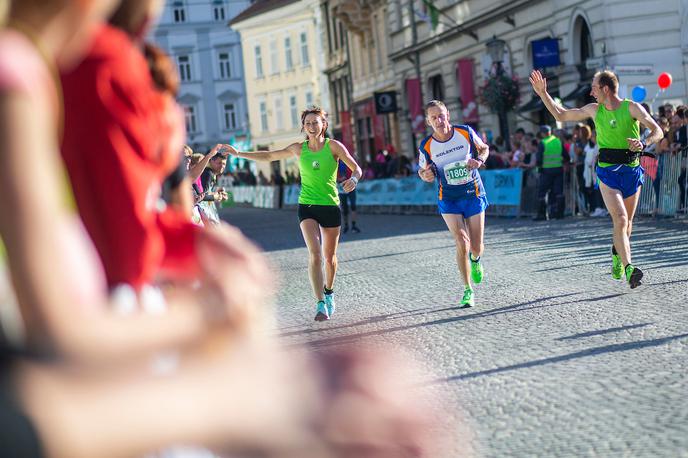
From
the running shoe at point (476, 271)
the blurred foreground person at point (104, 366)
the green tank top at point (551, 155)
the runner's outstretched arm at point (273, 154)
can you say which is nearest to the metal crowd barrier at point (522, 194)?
the green tank top at point (551, 155)

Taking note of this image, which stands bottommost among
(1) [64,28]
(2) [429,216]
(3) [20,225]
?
(2) [429,216]

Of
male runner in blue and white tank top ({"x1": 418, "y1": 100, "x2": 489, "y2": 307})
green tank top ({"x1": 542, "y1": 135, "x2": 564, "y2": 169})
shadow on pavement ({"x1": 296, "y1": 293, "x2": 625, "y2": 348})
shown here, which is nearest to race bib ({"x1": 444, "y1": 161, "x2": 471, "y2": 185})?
male runner in blue and white tank top ({"x1": 418, "y1": 100, "x2": 489, "y2": 307})

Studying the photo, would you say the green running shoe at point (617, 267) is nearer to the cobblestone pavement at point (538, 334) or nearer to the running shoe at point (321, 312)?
the cobblestone pavement at point (538, 334)

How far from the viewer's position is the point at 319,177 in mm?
11648

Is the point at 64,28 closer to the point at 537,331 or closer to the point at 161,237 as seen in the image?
the point at 161,237

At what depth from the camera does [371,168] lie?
40.1 metres

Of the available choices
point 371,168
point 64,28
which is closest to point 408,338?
point 64,28

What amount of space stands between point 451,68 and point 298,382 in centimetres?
4210

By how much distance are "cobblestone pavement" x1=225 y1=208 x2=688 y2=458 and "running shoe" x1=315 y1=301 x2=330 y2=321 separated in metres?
0.09

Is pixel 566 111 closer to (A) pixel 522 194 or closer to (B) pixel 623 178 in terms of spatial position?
(B) pixel 623 178

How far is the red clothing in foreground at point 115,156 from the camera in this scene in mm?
2158

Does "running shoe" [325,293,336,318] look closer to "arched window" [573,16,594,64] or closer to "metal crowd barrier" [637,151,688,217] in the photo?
"metal crowd barrier" [637,151,688,217]

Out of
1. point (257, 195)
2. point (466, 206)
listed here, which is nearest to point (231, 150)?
point (466, 206)

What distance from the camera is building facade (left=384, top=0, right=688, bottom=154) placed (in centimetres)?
3044
